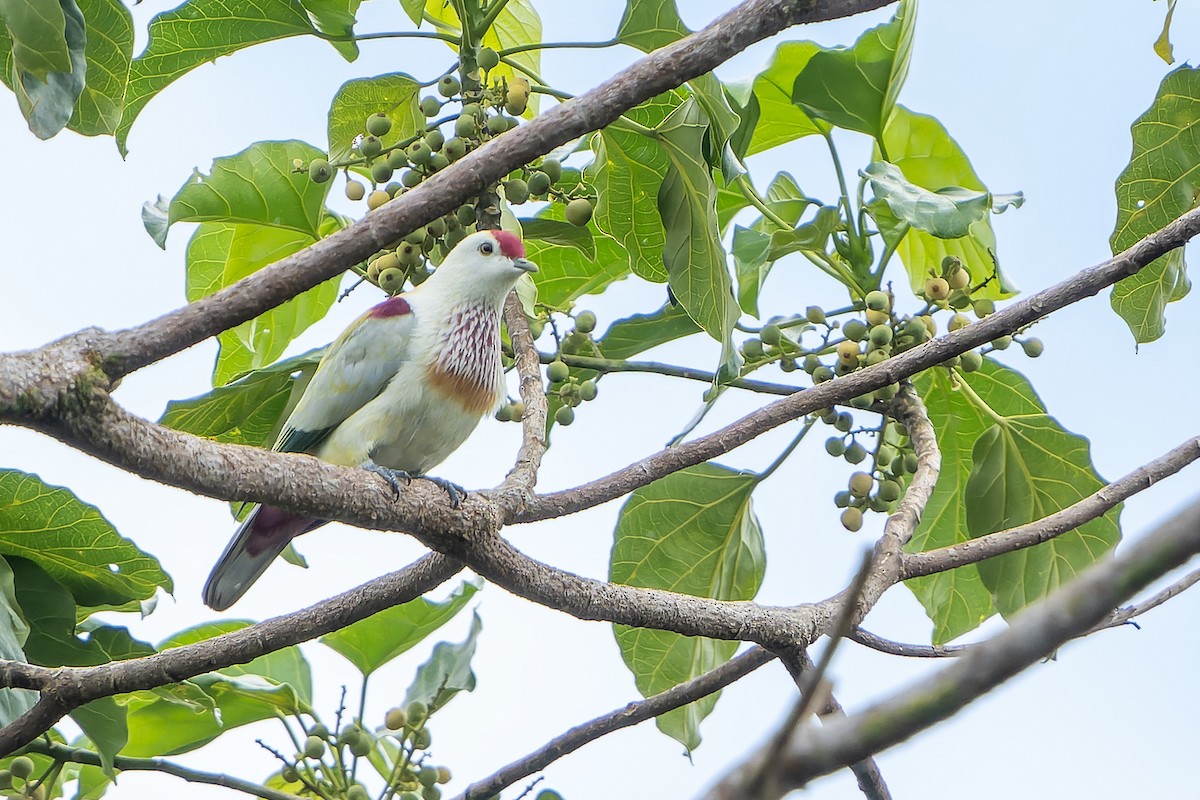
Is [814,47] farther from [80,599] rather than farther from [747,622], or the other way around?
[80,599]

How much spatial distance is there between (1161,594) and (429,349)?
1.65 meters

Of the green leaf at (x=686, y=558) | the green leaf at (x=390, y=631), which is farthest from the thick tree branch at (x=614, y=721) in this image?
the green leaf at (x=390, y=631)

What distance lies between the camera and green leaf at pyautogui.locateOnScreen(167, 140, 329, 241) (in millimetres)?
2662

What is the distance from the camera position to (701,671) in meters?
2.82

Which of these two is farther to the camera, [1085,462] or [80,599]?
[1085,462]

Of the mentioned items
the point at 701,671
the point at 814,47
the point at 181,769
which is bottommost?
the point at 181,769

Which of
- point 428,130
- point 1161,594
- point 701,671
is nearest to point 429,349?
point 428,130

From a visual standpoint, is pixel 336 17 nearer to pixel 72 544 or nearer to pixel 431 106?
pixel 431 106

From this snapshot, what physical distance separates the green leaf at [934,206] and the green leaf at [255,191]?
1.28 metres

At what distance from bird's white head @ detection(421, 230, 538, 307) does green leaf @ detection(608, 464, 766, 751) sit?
60cm

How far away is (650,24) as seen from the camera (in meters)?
2.24

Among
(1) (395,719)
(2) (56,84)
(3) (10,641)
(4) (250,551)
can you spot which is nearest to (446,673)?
(1) (395,719)

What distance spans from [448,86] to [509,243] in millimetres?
368

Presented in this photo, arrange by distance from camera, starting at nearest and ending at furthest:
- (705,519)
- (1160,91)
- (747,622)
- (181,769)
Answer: (747,622) < (181,769) < (1160,91) < (705,519)
